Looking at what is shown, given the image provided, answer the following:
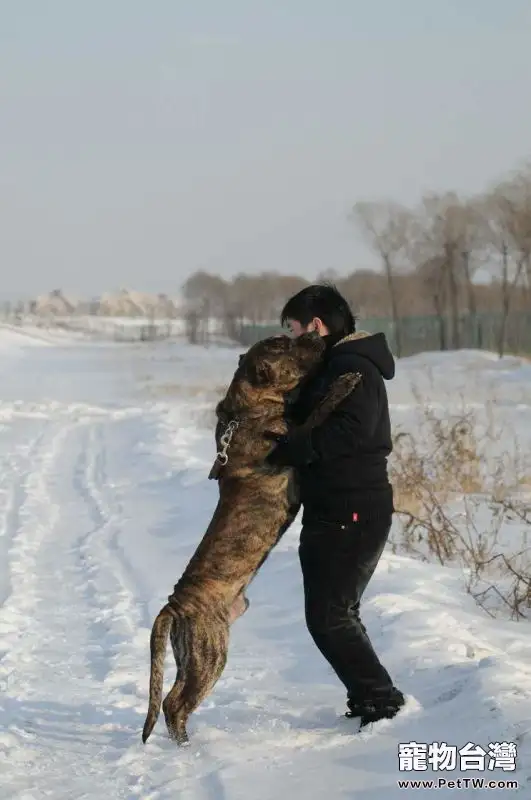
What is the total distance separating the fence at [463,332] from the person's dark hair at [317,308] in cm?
4003

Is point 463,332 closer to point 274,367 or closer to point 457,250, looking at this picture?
point 457,250

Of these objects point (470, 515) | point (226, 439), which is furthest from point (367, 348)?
point (470, 515)

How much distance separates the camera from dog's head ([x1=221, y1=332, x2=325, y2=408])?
3.73 m

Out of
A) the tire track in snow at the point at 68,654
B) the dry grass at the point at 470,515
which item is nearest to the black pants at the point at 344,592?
the tire track in snow at the point at 68,654

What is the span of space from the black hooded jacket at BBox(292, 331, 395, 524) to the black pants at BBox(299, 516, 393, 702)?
0.06 meters

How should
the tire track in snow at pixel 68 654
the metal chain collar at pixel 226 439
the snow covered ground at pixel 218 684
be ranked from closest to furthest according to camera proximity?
1. the snow covered ground at pixel 218 684
2. the metal chain collar at pixel 226 439
3. the tire track in snow at pixel 68 654

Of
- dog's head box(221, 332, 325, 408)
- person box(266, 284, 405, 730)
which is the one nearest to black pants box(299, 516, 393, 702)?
person box(266, 284, 405, 730)

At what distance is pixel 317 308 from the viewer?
383cm

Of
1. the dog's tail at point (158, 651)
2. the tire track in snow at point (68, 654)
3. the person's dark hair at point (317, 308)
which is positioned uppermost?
the person's dark hair at point (317, 308)

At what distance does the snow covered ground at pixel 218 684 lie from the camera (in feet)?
11.7

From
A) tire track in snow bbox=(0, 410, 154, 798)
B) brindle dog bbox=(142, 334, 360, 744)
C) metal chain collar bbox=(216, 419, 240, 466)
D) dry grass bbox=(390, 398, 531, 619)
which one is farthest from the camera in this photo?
dry grass bbox=(390, 398, 531, 619)

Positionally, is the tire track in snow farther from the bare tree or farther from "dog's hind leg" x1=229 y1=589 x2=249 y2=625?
the bare tree

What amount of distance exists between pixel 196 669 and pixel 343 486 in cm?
87

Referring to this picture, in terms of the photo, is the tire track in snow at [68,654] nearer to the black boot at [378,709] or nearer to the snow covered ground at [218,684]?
the snow covered ground at [218,684]
